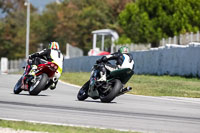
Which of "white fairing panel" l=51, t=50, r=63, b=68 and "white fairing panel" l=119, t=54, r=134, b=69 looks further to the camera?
"white fairing panel" l=51, t=50, r=63, b=68

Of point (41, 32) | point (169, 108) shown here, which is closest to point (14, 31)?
point (41, 32)

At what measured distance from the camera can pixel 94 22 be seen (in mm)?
81375

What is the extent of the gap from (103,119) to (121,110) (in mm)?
1897

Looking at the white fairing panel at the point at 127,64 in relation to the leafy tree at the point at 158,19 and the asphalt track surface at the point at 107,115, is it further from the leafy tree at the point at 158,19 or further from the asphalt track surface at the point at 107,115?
the leafy tree at the point at 158,19

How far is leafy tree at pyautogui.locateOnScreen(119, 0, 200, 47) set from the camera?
179 ft

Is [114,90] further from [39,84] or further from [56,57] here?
[56,57]

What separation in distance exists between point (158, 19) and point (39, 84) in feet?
143

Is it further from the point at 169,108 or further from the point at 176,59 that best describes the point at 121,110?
the point at 176,59

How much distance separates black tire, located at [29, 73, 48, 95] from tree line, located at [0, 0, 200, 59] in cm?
3537

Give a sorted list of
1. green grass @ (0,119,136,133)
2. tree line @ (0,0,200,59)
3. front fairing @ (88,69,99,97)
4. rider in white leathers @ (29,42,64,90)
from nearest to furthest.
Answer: green grass @ (0,119,136,133)
front fairing @ (88,69,99,97)
rider in white leathers @ (29,42,64,90)
tree line @ (0,0,200,59)

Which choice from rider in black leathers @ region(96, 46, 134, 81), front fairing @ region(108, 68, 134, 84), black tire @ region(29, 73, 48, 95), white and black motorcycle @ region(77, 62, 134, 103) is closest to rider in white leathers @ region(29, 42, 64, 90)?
black tire @ region(29, 73, 48, 95)

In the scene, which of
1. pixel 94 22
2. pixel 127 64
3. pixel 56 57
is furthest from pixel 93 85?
pixel 94 22

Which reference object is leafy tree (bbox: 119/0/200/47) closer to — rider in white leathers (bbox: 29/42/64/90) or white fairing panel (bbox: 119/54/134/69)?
rider in white leathers (bbox: 29/42/64/90)

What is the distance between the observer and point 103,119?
1000 cm
